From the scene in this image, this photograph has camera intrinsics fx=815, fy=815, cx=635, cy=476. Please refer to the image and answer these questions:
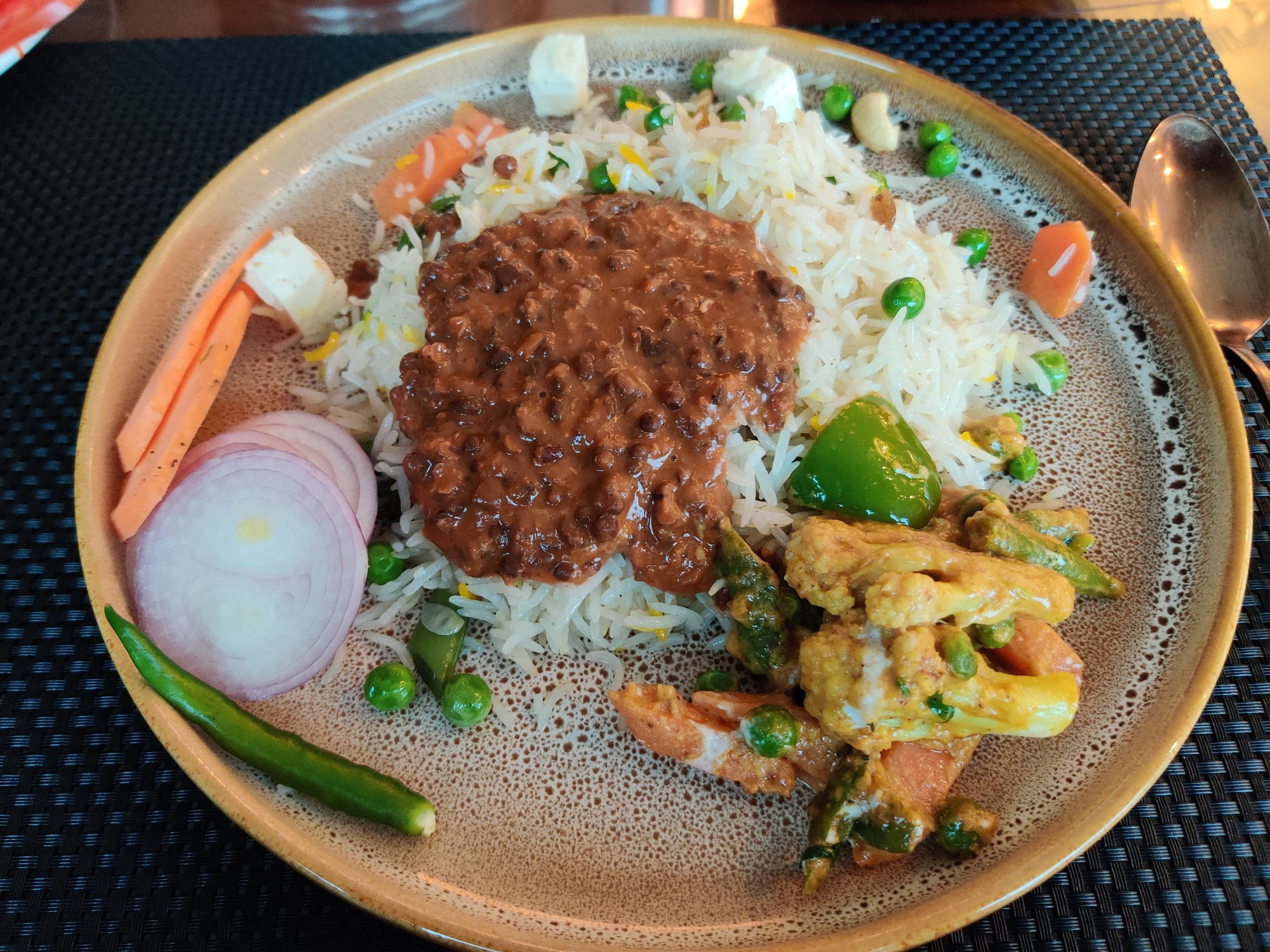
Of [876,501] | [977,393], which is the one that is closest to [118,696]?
[876,501]

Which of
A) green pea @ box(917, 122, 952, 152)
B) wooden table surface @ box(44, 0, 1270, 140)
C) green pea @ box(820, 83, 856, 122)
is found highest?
wooden table surface @ box(44, 0, 1270, 140)

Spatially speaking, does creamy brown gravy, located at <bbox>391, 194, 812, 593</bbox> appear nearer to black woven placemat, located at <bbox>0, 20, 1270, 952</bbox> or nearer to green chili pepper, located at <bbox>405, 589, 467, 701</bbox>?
green chili pepper, located at <bbox>405, 589, 467, 701</bbox>

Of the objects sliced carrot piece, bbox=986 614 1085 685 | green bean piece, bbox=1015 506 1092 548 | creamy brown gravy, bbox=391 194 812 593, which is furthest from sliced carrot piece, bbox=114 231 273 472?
green bean piece, bbox=1015 506 1092 548

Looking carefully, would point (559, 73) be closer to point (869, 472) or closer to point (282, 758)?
point (869, 472)

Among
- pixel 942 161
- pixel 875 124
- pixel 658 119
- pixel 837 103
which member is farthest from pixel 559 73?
pixel 942 161

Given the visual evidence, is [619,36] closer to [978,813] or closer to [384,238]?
[384,238]

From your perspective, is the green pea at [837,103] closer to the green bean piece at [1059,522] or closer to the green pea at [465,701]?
the green bean piece at [1059,522]
